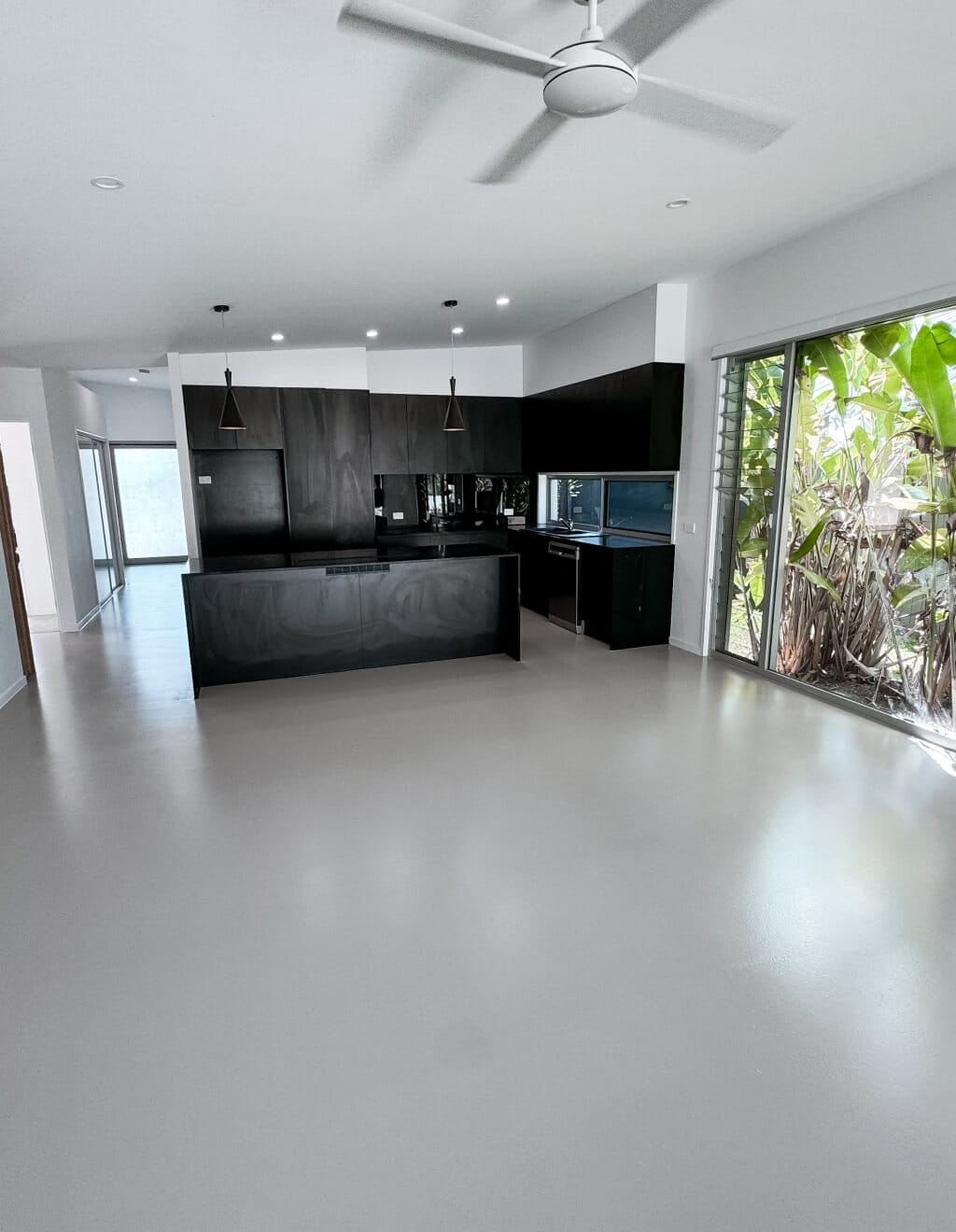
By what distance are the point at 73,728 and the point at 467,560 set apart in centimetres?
297

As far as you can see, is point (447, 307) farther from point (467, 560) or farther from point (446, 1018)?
point (446, 1018)

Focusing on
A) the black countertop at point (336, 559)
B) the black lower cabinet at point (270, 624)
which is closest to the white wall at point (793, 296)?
the black countertop at point (336, 559)

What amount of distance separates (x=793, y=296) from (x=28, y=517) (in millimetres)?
7340

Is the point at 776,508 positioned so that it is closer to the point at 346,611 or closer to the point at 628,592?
the point at 628,592

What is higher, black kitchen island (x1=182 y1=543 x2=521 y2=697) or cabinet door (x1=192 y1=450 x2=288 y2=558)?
cabinet door (x1=192 y1=450 x2=288 y2=558)

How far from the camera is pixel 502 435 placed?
298 inches

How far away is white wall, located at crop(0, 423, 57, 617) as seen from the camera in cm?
664

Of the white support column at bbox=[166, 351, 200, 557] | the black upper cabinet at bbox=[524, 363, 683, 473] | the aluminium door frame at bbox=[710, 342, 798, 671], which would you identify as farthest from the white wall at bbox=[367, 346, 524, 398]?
the aluminium door frame at bbox=[710, 342, 798, 671]

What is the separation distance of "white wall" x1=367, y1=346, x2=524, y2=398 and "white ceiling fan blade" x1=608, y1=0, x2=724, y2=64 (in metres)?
5.64

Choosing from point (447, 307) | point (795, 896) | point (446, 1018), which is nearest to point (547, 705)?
point (795, 896)

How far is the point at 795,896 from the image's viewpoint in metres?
2.40

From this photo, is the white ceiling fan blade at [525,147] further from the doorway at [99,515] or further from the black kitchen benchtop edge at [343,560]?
the doorway at [99,515]

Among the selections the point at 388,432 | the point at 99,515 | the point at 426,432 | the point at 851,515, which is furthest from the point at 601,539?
the point at 99,515

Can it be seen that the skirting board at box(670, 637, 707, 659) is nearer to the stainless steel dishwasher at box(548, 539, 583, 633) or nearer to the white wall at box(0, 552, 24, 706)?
the stainless steel dishwasher at box(548, 539, 583, 633)
